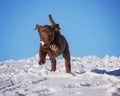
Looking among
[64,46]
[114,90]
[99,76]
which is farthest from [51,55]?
[114,90]

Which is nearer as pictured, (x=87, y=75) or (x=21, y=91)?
(x=21, y=91)

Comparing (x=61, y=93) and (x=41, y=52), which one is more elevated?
(x=41, y=52)

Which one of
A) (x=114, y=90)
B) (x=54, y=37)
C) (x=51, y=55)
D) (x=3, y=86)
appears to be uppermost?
(x=54, y=37)

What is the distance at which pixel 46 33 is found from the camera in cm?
946

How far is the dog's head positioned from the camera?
946cm

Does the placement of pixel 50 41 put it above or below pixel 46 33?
below

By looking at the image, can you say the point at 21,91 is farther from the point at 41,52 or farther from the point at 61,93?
the point at 41,52

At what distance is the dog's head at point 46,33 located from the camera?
946 cm

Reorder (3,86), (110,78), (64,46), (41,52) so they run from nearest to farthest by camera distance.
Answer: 1. (3,86)
2. (110,78)
3. (41,52)
4. (64,46)

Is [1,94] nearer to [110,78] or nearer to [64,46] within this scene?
[110,78]

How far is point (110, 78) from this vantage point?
907 cm

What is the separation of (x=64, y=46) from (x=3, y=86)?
3.65m

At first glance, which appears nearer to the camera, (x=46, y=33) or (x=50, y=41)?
(x=46, y=33)

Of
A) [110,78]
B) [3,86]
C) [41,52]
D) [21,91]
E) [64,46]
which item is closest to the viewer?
[21,91]
